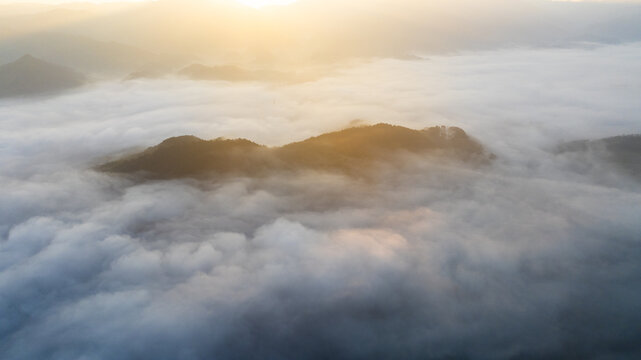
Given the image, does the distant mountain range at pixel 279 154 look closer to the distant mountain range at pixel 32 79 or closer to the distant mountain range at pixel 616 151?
the distant mountain range at pixel 616 151

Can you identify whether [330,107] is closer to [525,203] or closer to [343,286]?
[525,203]

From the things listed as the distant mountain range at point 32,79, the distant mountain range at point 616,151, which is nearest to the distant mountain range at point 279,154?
the distant mountain range at point 616,151

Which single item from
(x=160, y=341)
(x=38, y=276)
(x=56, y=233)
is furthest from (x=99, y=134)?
(x=160, y=341)

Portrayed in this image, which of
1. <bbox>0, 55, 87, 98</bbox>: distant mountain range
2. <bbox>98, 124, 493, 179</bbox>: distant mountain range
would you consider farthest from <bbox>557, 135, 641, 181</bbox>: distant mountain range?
<bbox>0, 55, 87, 98</bbox>: distant mountain range

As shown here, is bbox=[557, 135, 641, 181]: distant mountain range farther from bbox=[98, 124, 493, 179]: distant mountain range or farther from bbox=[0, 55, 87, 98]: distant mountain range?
bbox=[0, 55, 87, 98]: distant mountain range

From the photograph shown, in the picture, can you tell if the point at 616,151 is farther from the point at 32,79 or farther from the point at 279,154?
the point at 32,79
